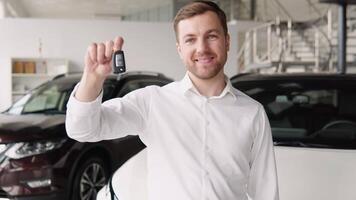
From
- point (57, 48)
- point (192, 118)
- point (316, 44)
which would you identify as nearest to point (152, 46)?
point (57, 48)

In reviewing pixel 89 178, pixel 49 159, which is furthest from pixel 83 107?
pixel 89 178

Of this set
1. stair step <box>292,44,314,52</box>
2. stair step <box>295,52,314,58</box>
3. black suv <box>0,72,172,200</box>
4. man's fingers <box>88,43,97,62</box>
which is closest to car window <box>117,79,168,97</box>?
black suv <box>0,72,172,200</box>

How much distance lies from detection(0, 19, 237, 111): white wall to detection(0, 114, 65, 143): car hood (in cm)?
802

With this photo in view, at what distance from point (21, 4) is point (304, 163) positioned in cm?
1917

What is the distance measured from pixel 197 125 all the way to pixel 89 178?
3.08m

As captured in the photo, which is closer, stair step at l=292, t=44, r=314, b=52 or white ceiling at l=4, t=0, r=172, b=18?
stair step at l=292, t=44, r=314, b=52

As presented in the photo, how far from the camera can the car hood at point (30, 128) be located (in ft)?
13.3

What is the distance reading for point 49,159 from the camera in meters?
4.01

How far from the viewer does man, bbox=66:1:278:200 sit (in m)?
1.47

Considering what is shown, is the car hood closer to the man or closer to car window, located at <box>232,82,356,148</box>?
car window, located at <box>232,82,356,148</box>

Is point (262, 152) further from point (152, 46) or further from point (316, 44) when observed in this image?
point (152, 46)

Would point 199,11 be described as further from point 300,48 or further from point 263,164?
point 300,48

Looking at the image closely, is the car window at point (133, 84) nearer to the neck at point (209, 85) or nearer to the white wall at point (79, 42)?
the neck at point (209, 85)

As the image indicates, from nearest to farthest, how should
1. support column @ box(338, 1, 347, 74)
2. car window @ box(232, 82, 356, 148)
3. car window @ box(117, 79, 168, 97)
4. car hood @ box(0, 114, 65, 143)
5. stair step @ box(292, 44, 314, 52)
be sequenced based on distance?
car window @ box(232, 82, 356, 148)
car hood @ box(0, 114, 65, 143)
car window @ box(117, 79, 168, 97)
support column @ box(338, 1, 347, 74)
stair step @ box(292, 44, 314, 52)
